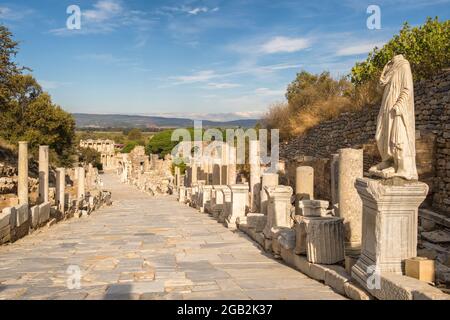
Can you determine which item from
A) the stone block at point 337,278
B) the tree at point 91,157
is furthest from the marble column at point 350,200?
the tree at point 91,157

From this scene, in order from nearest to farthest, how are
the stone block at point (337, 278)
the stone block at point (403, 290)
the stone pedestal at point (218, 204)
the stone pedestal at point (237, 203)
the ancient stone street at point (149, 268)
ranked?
the stone block at point (403, 290)
the stone block at point (337, 278)
the ancient stone street at point (149, 268)
the stone pedestal at point (237, 203)
the stone pedestal at point (218, 204)

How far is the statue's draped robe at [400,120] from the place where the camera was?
4.80 m

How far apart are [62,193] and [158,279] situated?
1247 centimetres

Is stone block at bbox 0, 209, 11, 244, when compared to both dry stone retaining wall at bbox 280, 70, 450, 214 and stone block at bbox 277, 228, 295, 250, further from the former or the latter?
dry stone retaining wall at bbox 280, 70, 450, 214

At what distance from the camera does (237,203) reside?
39.8 ft

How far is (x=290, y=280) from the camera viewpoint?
5.98 metres

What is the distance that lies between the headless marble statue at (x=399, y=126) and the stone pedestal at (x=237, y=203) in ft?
23.1

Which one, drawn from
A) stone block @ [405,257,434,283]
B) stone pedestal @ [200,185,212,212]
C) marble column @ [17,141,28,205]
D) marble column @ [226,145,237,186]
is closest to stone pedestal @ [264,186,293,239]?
stone block @ [405,257,434,283]

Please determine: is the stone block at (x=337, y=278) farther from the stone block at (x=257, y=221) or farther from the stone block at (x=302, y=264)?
the stone block at (x=257, y=221)

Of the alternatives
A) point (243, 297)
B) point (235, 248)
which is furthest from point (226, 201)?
point (243, 297)

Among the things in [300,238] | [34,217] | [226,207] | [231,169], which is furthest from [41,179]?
[300,238]

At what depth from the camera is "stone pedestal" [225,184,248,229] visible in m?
11.9

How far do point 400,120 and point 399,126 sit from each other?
0.22ft
